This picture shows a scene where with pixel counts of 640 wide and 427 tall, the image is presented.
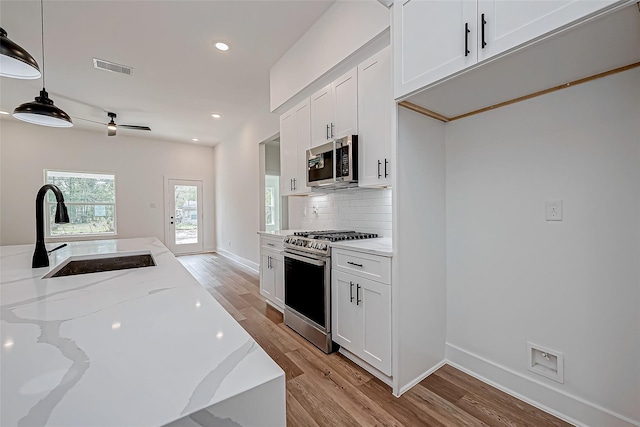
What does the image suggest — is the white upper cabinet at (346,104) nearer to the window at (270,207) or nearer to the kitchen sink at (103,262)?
the kitchen sink at (103,262)

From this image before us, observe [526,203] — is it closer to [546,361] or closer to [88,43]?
[546,361]

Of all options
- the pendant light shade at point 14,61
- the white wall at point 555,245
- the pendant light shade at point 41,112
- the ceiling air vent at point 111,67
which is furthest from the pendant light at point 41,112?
the white wall at point 555,245

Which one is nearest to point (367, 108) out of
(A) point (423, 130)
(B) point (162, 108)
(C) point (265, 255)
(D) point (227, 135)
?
(A) point (423, 130)

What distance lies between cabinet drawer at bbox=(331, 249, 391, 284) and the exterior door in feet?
20.4

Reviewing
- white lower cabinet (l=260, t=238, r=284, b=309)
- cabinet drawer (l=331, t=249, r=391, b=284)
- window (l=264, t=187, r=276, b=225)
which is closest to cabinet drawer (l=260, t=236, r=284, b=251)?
white lower cabinet (l=260, t=238, r=284, b=309)

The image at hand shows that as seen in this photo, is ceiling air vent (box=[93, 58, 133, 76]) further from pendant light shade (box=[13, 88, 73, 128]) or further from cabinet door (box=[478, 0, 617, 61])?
cabinet door (box=[478, 0, 617, 61])

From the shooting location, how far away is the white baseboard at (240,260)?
538 cm

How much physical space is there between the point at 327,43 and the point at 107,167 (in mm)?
6224

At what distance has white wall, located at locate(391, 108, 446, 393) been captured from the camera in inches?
73.0

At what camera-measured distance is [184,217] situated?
24.5ft

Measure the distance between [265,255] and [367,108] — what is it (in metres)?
2.12

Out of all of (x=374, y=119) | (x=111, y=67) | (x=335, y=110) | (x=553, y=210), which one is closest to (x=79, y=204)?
(x=111, y=67)

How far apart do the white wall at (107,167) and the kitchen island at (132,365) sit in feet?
21.6

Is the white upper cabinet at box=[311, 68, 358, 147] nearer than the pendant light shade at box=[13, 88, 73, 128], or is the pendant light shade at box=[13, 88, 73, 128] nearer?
the pendant light shade at box=[13, 88, 73, 128]
